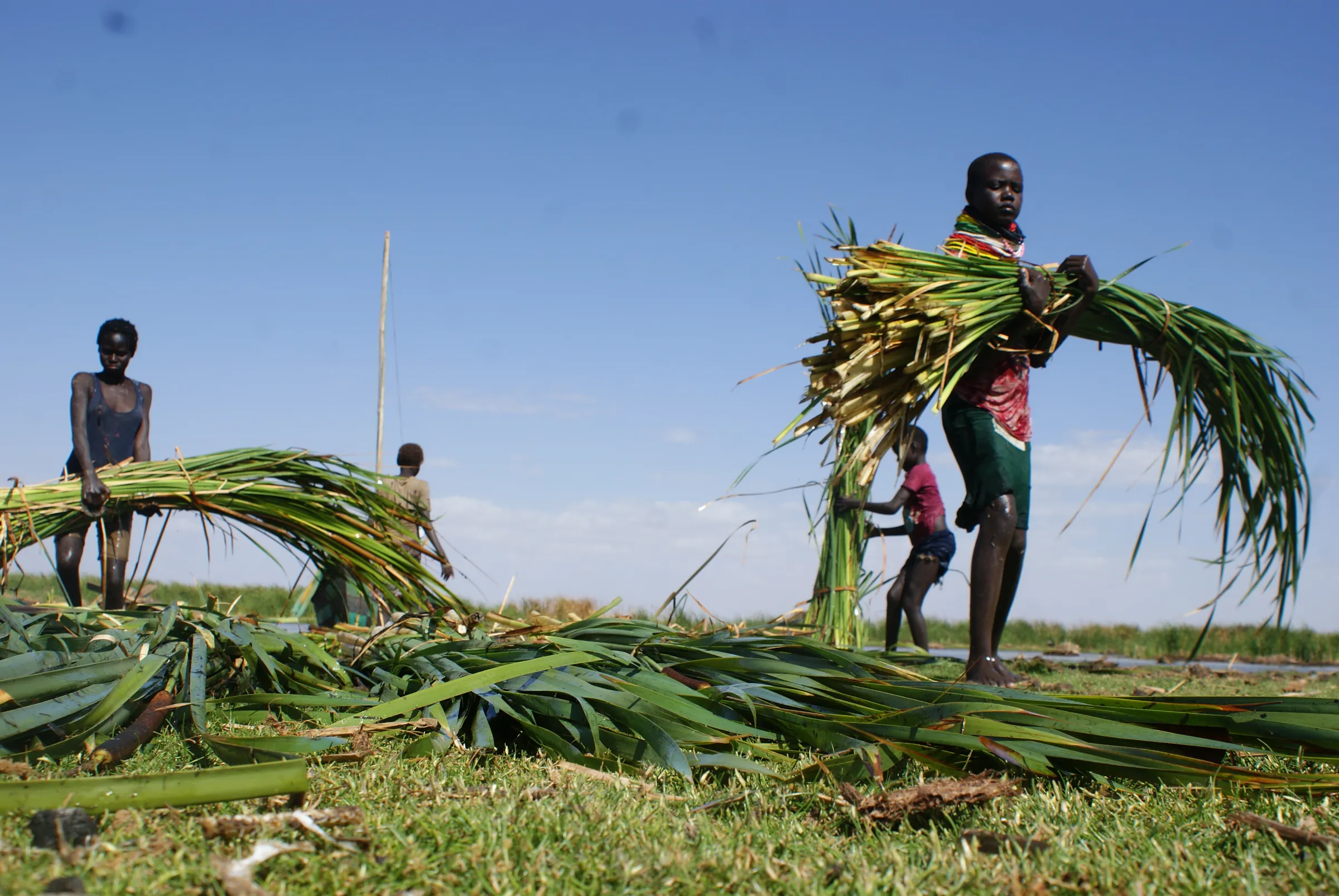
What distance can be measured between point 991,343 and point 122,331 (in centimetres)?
459

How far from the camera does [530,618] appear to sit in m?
3.40

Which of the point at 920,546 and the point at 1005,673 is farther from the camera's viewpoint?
the point at 920,546

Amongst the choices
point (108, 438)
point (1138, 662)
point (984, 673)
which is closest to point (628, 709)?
point (984, 673)

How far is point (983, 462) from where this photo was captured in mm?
4141

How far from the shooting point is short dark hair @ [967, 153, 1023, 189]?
441 cm

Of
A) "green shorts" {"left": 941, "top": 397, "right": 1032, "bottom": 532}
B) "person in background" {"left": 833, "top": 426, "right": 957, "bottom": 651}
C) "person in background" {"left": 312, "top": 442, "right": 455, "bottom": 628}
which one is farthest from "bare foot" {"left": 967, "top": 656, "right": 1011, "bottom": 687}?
"person in background" {"left": 833, "top": 426, "right": 957, "bottom": 651}

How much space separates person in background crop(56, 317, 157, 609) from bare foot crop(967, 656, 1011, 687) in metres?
3.59

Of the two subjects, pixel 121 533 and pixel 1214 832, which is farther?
pixel 121 533

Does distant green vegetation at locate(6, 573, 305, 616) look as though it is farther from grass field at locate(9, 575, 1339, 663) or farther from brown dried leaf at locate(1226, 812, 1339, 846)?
brown dried leaf at locate(1226, 812, 1339, 846)

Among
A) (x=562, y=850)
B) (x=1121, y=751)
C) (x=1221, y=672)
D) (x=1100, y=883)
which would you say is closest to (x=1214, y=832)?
(x=1121, y=751)

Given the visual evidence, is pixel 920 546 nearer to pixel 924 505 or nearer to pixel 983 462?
pixel 924 505

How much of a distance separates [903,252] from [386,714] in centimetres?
268

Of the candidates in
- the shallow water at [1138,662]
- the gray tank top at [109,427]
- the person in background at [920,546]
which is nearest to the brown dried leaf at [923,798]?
the gray tank top at [109,427]

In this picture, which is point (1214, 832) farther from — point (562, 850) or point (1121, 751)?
point (562, 850)
